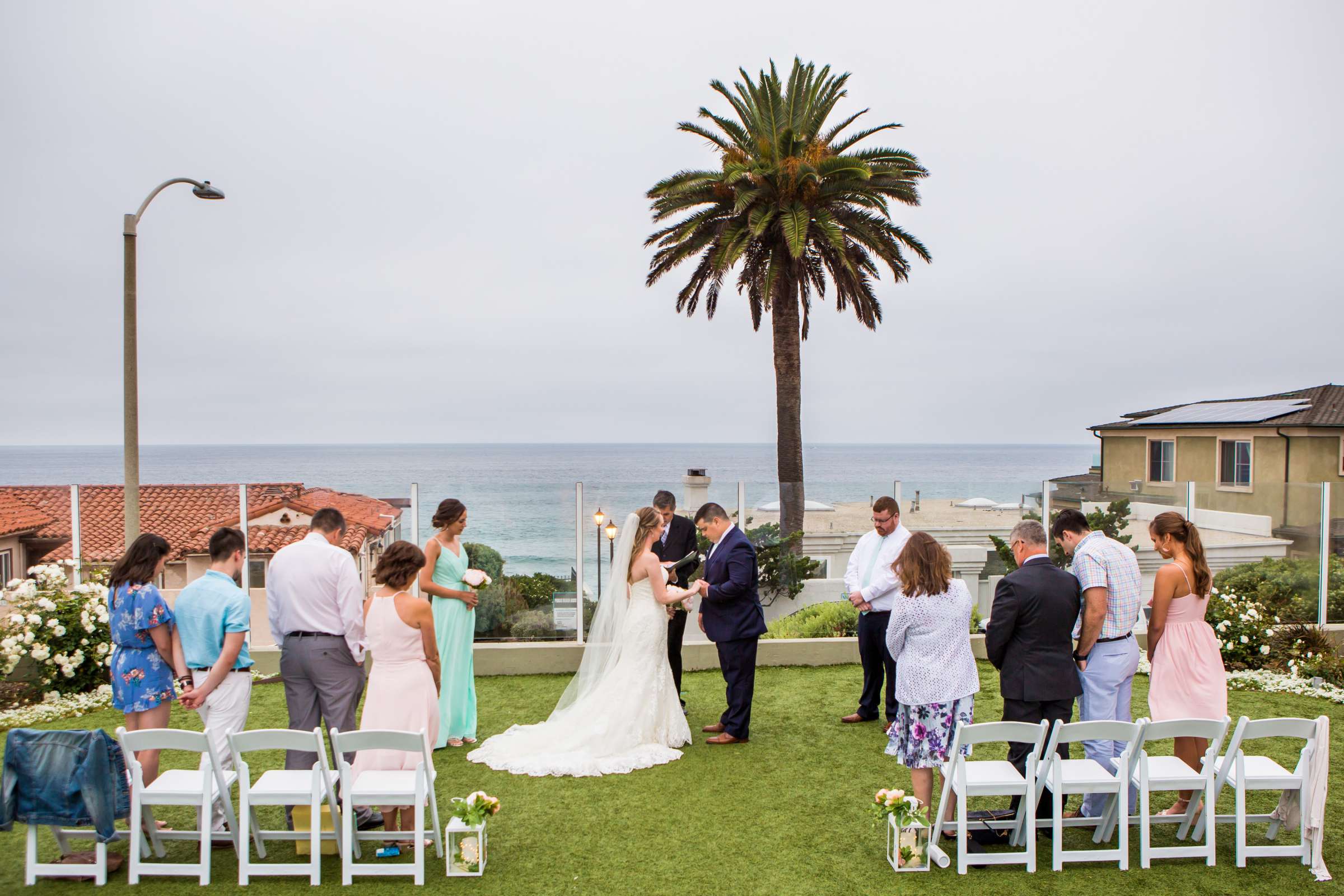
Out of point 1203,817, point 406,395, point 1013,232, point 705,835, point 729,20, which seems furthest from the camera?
point 406,395

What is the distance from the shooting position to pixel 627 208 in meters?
63.9

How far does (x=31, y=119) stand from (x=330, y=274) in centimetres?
4661

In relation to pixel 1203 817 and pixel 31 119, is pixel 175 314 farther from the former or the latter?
pixel 1203 817

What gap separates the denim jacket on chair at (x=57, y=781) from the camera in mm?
4027

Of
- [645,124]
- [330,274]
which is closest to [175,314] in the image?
[330,274]

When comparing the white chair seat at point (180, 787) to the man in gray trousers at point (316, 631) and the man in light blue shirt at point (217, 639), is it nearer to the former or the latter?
the man in light blue shirt at point (217, 639)

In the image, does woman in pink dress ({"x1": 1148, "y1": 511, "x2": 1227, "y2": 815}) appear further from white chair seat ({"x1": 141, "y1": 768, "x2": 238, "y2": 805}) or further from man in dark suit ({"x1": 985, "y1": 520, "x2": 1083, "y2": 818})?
white chair seat ({"x1": 141, "y1": 768, "x2": 238, "y2": 805})

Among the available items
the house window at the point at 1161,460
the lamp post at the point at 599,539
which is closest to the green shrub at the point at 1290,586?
the lamp post at the point at 599,539

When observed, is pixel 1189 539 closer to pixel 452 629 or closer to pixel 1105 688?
pixel 1105 688

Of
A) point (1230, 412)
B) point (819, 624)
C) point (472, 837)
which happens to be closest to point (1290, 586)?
point (819, 624)

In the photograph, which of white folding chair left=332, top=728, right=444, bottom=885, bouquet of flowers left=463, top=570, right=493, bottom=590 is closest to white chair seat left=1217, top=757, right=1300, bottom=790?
white folding chair left=332, top=728, right=444, bottom=885

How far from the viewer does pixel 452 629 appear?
272 inches

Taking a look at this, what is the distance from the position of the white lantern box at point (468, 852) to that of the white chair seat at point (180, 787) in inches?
48.0

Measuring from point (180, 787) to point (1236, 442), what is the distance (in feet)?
79.0
